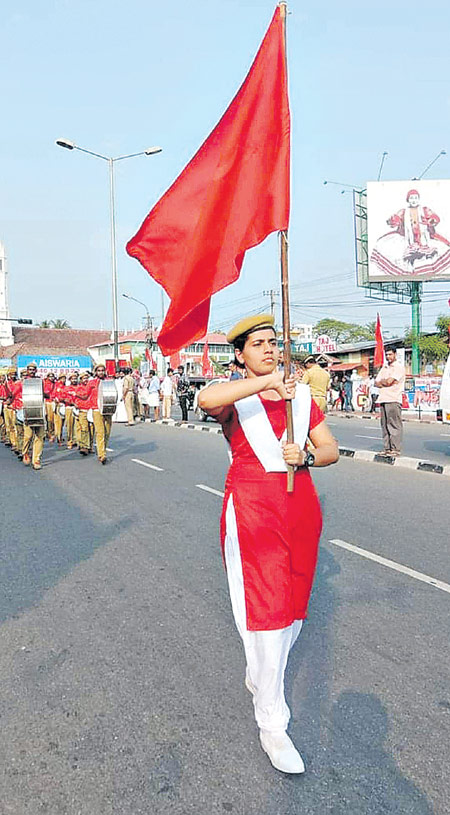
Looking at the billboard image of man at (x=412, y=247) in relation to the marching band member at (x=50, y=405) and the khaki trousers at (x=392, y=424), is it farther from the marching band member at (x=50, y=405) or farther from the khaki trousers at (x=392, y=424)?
the khaki trousers at (x=392, y=424)

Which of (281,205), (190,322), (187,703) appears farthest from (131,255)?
(187,703)

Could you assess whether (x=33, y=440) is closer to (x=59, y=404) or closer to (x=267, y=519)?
(x=59, y=404)

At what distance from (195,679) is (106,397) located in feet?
30.2

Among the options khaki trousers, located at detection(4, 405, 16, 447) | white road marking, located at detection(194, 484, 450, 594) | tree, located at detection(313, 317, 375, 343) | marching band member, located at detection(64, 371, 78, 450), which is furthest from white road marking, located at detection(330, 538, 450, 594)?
tree, located at detection(313, 317, 375, 343)

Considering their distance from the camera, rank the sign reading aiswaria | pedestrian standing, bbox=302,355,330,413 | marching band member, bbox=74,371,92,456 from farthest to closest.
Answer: the sign reading aiswaria
marching band member, bbox=74,371,92,456
pedestrian standing, bbox=302,355,330,413

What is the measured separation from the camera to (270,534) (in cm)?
265

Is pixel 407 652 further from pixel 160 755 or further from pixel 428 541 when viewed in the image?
pixel 428 541

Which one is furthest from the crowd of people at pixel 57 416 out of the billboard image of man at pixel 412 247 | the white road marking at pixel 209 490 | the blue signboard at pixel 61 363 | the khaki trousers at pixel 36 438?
the blue signboard at pixel 61 363

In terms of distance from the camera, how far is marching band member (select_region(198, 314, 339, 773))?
8.67ft

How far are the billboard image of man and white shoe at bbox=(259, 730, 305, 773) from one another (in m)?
39.0

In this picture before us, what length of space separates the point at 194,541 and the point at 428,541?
6.99 feet

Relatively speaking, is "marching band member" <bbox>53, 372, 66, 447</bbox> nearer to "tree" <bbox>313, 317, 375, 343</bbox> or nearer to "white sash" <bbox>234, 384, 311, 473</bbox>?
"white sash" <bbox>234, 384, 311, 473</bbox>

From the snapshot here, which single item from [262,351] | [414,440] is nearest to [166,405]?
[414,440]

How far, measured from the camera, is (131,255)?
129 inches
